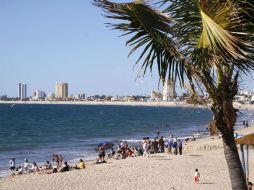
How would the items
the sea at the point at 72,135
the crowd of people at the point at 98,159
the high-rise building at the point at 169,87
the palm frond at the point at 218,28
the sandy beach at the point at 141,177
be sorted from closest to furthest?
the palm frond at the point at 218,28, the high-rise building at the point at 169,87, the sandy beach at the point at 141,177, the crowd of people at the point at 98,159, the sea at the point at 72,135

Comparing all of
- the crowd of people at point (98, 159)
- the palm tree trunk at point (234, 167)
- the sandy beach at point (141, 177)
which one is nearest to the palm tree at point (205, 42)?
the palm tree trunk at point (234, 167)

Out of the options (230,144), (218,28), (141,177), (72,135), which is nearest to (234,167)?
(230,144)

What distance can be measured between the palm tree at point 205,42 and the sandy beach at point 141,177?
1576 centimetres

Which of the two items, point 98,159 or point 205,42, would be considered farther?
point 98,159

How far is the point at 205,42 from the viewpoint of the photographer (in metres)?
3.44

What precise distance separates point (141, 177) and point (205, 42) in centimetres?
1936

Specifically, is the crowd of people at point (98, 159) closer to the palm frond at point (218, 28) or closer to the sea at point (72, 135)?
the sea at point (72, 135)

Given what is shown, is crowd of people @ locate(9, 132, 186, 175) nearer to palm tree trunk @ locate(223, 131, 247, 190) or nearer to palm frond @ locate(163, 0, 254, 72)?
palm tree trunk @ locate(223, 131, 247, 190)

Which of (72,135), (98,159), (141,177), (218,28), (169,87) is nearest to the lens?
(218,28)

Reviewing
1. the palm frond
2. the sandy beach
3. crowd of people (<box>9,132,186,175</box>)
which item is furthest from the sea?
the sandy beach

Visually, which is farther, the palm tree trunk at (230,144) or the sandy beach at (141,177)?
the sandy beach at (141,177)

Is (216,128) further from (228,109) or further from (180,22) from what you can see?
(180,22)

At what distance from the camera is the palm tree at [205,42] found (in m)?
3.43

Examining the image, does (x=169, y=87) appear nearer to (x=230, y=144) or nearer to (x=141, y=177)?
(x=230, y=144)
